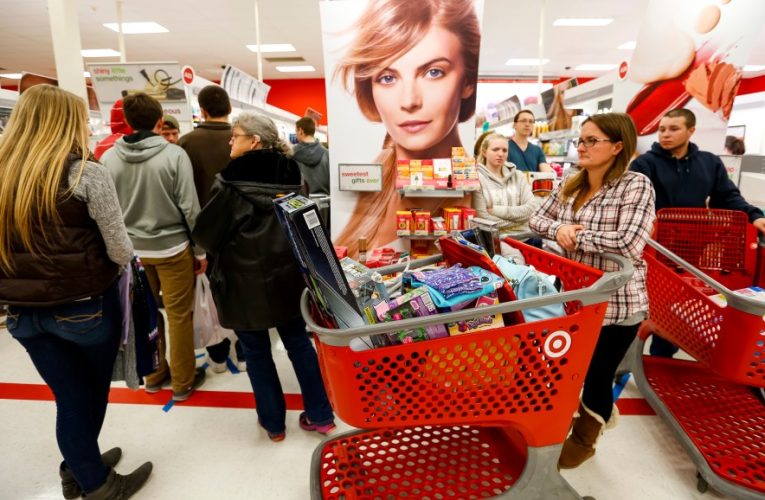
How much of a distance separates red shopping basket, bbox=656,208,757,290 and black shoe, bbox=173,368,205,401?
283 cm

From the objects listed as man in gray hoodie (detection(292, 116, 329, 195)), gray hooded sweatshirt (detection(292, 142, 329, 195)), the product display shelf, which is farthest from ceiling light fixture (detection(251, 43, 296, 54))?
the product display shelf

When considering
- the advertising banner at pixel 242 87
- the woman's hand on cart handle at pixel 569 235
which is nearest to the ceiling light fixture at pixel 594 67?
the advertising banner at pixel 242 87

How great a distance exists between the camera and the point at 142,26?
9.43m

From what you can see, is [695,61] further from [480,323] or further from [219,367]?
[219,367]

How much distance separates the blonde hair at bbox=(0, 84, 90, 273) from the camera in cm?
149

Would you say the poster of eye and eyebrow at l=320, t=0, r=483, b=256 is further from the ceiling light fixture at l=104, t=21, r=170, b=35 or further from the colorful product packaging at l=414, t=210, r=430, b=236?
the ceiling light fixture at l=104, t=21, r=170, b=35

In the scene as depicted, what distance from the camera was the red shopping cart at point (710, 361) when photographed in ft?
5.61

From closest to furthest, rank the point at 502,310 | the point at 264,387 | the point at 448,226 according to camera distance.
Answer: the point at 502,310 < the point at 264,387 < the point at 448,226

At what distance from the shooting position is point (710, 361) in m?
1.89

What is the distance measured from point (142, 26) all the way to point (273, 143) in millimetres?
9406

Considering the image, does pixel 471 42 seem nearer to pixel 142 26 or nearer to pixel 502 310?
pixel 502 310

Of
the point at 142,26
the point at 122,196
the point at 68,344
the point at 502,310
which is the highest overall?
the point at 142,26

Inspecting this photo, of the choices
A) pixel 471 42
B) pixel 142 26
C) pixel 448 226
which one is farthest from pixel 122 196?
pixel 142 26

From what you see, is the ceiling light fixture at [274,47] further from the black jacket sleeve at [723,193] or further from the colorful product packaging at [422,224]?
the black jacket sleeve at [723,193]
